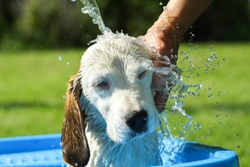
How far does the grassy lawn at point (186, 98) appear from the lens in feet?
24.8

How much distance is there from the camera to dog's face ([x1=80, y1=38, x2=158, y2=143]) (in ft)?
12.1

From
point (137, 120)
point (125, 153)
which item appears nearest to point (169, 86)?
point (125, 153)

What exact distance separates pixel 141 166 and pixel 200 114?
18.2ft

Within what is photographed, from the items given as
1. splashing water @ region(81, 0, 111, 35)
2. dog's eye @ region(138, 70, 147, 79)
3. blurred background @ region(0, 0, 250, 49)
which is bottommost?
blurred background @ region(0, 0, 250, 49)

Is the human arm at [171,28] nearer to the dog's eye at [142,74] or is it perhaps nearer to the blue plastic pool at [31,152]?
the dog's eye at [142,74]

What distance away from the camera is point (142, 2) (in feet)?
75.7

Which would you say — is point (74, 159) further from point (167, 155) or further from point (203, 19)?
point (203, 19)

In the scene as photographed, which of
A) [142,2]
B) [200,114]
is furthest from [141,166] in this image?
[142,2]

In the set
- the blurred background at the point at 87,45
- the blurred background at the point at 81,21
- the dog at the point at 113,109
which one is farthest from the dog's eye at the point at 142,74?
the blurred background at the point at 81,21

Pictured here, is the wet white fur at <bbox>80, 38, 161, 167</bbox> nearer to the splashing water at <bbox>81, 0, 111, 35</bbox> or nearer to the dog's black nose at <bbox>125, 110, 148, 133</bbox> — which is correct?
Result: the dog's black nose at <bbox>125, 110, 148, 133</bbox>

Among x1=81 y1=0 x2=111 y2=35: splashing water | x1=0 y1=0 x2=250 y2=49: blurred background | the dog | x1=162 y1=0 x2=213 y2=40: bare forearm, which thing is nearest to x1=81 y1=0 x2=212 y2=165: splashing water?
x1=81 y1=0 x2=111 y2=35: splashing water

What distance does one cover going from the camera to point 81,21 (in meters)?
22.7

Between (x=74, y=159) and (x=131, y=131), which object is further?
(x=74, y=159)

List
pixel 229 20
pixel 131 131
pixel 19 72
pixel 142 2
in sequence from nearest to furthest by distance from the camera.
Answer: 1. pixel 131 131
2. pixel 19 72
3. pixel 142 2
4. pixel 229 20
